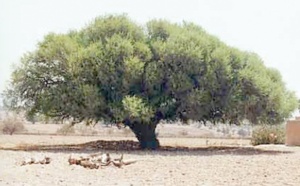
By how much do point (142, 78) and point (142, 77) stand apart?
0.06m

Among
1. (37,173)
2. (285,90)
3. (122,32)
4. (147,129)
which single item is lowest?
(37,173)

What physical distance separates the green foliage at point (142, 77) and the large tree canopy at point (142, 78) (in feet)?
0.13

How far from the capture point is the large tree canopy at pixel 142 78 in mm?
25141

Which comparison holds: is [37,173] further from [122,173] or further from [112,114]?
[112,114]

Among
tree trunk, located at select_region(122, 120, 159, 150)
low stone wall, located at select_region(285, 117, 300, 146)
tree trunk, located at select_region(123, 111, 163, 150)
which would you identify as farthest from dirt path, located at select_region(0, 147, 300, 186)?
low stone wall, located at select_region(285, 117, 300, 146)

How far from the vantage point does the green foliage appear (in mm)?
25141

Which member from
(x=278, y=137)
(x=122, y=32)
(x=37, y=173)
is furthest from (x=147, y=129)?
(x=37, y=173)

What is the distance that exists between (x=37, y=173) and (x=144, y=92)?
10168mm

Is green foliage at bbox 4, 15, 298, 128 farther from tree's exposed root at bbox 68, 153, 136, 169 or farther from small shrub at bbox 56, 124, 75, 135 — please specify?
tree's exposed root at bbox 68, 153, 136, 169

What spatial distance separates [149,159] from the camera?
20.8m

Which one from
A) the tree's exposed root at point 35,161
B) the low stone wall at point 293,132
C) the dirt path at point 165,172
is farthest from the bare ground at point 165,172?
the low stone wall at point 293,132

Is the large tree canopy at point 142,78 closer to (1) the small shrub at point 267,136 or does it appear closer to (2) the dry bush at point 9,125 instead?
(1) the small shrub at point 267,136

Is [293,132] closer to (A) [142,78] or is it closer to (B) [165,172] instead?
(A) [142,78]

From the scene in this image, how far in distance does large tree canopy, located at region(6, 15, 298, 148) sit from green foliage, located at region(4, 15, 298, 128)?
4cm
